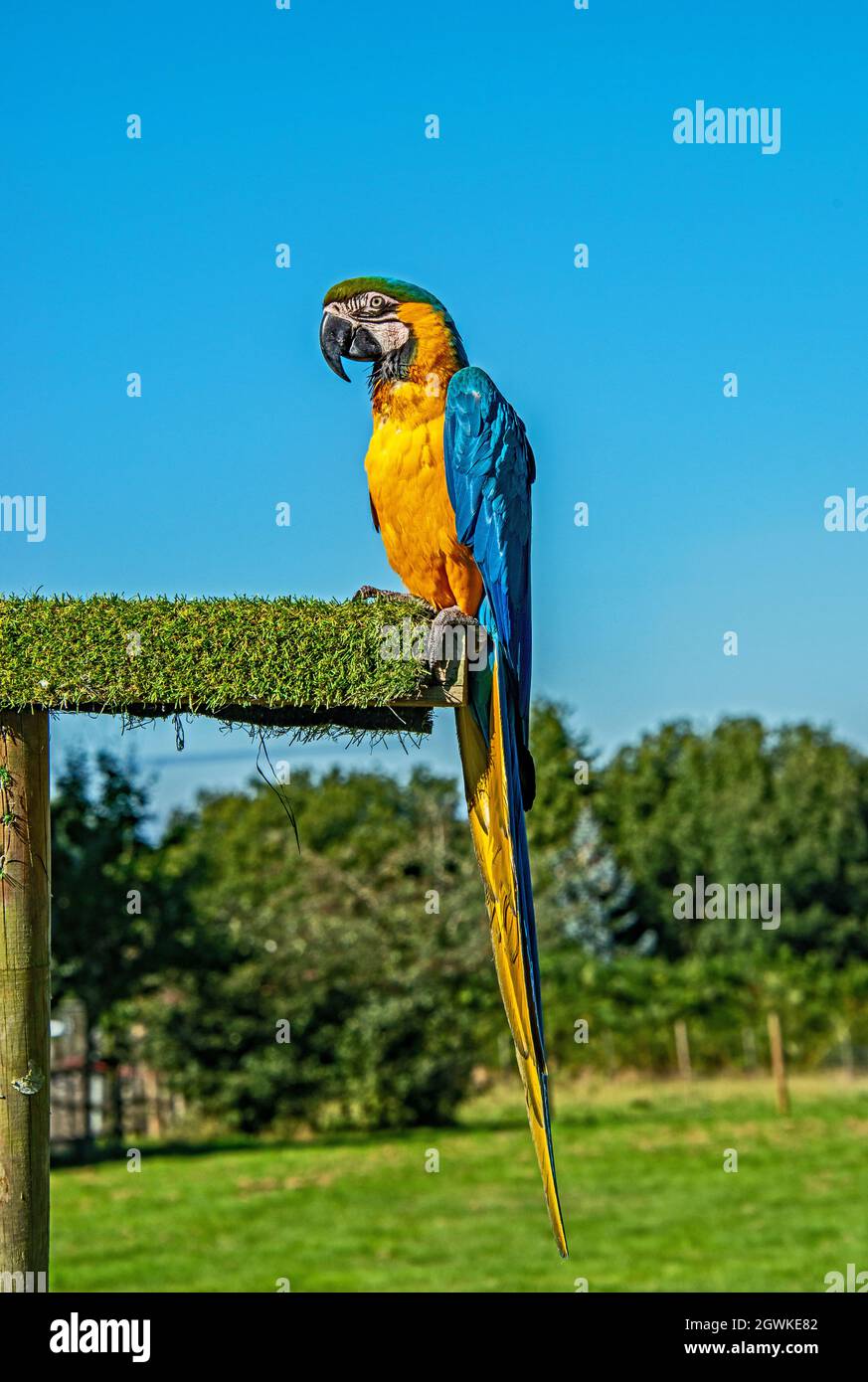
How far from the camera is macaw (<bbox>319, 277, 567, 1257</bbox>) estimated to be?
9.18ft

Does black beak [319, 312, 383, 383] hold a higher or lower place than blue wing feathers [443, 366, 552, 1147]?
higher

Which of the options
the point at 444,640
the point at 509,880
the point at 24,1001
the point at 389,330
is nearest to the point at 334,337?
the point at 389,330

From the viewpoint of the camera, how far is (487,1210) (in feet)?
33.9

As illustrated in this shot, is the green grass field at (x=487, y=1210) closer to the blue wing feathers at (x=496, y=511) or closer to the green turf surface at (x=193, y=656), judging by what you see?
the blue wing feathers at (x=496, y=511)

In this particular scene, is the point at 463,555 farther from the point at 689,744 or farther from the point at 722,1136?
the point at 689,744

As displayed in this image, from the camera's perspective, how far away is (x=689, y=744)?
945 inches

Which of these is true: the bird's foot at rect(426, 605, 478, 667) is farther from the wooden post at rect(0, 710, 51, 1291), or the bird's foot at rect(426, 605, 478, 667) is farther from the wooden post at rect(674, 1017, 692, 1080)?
the wooden post at rect(674, 1017, 692, 1080)

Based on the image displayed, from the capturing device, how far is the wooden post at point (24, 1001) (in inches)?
103

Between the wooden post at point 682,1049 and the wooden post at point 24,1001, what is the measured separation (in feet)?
43.8

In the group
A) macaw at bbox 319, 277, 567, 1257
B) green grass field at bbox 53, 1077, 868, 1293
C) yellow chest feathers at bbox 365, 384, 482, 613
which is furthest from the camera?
green grass field at bbox 53, 1077, 868, 1293

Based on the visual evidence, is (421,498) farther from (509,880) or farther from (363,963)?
(363,963)

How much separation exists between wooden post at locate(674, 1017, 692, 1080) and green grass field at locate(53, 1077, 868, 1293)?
172 cm

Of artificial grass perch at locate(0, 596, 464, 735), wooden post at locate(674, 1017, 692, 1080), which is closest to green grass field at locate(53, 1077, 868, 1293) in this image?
wooden post at locate(674, 1017, 692, 1080)

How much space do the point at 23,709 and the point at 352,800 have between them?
1604 centimetres
